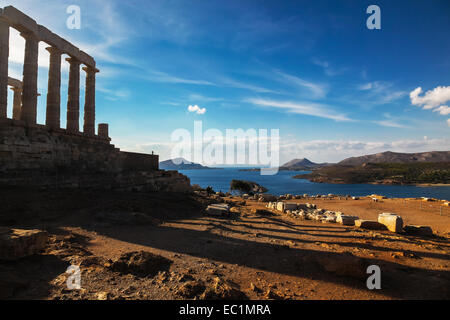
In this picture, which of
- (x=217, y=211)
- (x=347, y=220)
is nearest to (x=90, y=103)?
(x=217, y=211)

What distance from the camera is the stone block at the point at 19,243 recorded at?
4.98 m

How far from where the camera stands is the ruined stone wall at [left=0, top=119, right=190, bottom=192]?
12.5m

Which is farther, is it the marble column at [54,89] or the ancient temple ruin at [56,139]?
the marble column at [54,89]

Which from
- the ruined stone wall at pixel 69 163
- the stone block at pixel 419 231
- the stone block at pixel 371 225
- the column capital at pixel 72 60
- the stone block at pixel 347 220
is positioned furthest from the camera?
the column capital at pixel 72 60

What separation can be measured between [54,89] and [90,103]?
3.39 metres

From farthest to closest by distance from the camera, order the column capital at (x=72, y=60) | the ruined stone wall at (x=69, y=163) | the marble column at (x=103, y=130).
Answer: the marble column at (x=103, y=130)
the column capital at (x=72, y=60)
the ruined stone wall at (x=69, y=163)

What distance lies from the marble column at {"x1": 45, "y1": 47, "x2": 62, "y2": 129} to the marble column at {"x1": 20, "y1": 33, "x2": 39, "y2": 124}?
53.2 inches

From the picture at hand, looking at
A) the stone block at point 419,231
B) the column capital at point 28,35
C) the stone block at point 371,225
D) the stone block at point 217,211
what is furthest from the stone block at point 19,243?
the stone block at point 419,231

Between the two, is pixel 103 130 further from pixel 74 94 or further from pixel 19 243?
pixel 19 243

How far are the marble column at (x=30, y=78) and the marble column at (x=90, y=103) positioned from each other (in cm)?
467

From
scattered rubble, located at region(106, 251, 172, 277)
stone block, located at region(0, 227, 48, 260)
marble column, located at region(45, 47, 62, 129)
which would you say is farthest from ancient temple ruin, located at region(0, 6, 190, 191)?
scattered rubble, located at region(106, 251, 172, 277)

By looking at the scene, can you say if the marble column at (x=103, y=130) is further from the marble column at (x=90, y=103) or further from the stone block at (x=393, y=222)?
the stone block at (x=393, y=222)

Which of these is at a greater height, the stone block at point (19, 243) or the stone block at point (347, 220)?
the stone block at point (19, 243)
